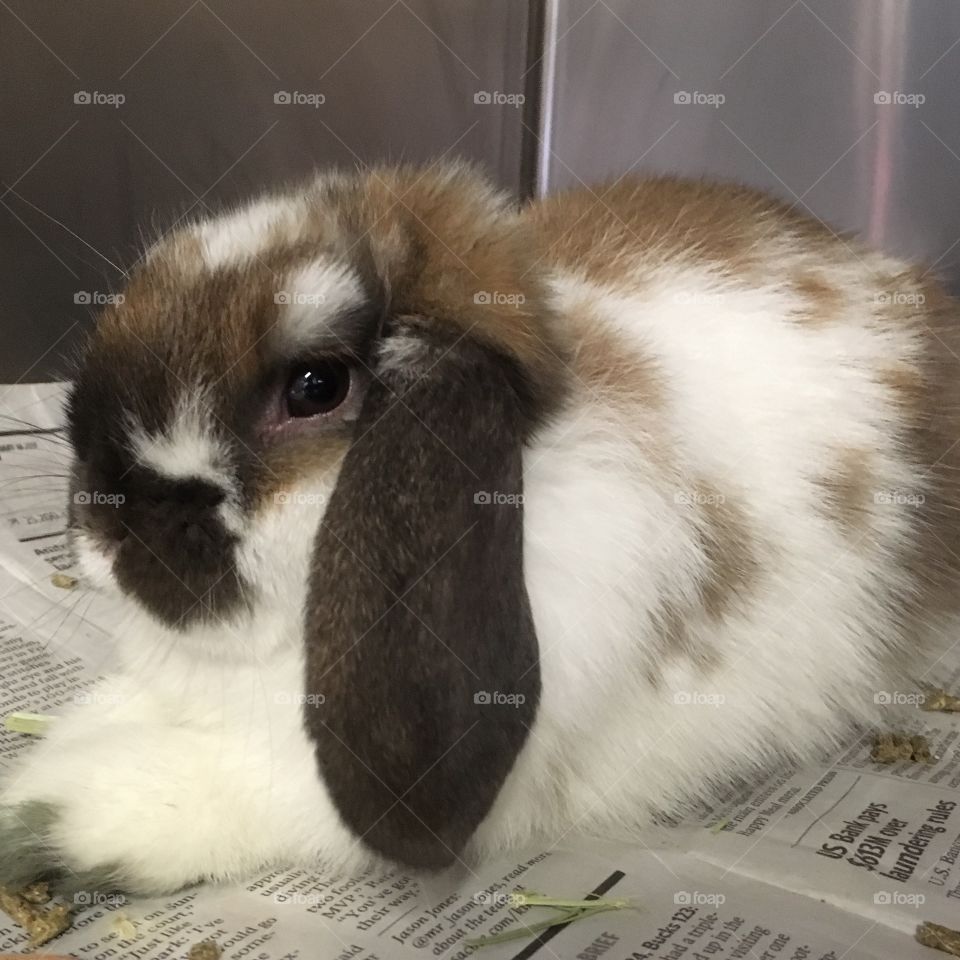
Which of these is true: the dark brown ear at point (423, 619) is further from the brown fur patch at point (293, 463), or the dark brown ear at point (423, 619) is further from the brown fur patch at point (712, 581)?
the brown fur patch at point (712, 581)

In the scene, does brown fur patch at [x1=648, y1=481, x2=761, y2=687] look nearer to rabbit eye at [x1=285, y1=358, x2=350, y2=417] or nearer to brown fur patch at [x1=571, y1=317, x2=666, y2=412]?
brown fur patch at [x1=571, y1=317, x2=666, y2=412]

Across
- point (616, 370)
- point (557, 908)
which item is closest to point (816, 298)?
point (616, 370)

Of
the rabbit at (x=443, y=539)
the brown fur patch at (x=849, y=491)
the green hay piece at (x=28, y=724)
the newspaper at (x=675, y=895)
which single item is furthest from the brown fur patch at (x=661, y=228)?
the green hay piece at (x=28, y=724)

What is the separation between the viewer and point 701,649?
0.98 metres

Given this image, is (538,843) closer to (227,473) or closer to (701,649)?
(701,649)

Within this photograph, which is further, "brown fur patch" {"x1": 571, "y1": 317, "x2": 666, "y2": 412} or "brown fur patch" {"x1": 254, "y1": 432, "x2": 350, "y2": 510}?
"brown fur patch" {"x1": 571, "y1": 317, "x2": 666, "y2": 412}

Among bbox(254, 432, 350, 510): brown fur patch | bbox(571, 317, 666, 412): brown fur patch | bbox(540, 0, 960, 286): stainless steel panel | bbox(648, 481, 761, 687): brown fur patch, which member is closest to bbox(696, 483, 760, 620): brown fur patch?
bbox(648, 481, 761, 687): brown fur patch

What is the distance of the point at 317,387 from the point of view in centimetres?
85

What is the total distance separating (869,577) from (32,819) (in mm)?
836

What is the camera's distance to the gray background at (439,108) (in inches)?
61.9

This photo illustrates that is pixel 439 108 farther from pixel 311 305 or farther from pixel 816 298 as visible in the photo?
pixel 311 305

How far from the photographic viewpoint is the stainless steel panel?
178 centimetres

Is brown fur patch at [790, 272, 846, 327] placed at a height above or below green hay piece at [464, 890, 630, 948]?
above

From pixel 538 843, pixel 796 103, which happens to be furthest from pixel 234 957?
pixel 796 103
